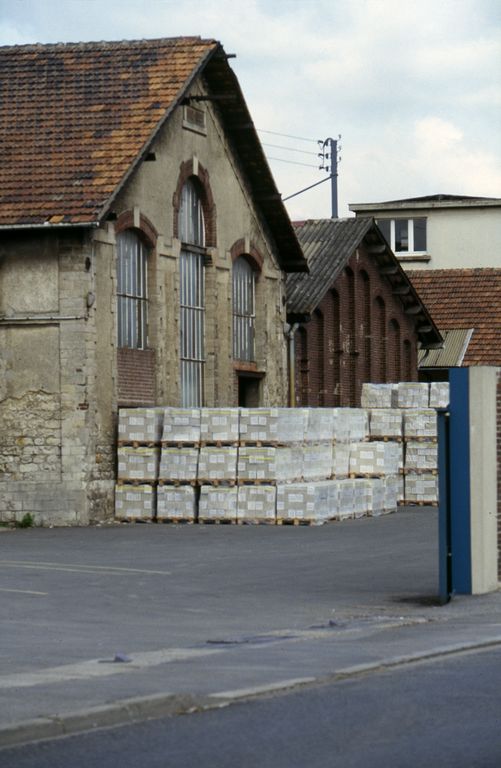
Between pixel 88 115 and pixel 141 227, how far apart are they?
8.46 ft

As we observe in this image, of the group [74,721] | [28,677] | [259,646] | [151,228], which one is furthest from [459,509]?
[151,228]

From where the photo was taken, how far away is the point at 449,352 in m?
58.1

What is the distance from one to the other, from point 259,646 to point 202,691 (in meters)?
2.80

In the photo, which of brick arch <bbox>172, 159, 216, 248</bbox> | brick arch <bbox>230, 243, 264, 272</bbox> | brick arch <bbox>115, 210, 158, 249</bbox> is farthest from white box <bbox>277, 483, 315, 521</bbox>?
brick arch <bbox>230, 243, 264, 272</bbox>

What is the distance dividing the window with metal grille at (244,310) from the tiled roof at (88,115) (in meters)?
2.67

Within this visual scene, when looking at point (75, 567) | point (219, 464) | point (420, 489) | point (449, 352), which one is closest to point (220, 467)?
point (219, 464)

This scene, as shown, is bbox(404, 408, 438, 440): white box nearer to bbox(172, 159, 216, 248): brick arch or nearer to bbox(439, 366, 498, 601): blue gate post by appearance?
bbox(172, 159, 216, 248): brick arch

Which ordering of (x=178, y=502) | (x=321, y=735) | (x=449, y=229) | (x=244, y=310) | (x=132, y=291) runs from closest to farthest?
(x=321, y=735), (x=178, y=502), (x=132, y=291), (x=244, y=310), (x=449, y=229)

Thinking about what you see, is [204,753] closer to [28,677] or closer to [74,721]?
[74,721]

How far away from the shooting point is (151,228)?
114 feet

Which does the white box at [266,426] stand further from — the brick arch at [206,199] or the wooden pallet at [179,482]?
the brick arch at [206,199]

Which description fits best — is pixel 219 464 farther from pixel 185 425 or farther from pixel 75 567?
pixel 75 567

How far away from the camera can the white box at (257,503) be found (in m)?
31.9

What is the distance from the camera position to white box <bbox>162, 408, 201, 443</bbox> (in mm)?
32469
